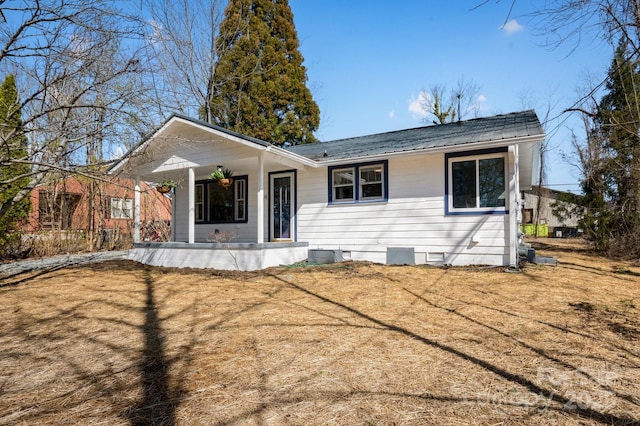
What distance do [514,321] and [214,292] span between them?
4.58 meters

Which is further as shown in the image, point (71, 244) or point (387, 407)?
point (71, 244)

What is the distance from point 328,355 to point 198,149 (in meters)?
8.11

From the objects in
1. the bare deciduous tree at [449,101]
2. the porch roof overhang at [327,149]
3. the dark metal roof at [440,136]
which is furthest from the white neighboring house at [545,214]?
the porch roof overhang at [327,149]

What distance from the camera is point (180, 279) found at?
7695 millimetres

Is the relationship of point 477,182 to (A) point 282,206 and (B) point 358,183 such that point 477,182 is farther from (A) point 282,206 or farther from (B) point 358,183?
(A) point 282,206

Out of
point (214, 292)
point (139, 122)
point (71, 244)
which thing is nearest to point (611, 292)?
point (214, 292)

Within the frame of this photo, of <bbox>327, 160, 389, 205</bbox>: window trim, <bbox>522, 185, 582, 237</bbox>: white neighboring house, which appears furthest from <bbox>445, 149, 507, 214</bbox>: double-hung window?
<bbox>522, 185, 582, 237</bbox>: white neighboring house

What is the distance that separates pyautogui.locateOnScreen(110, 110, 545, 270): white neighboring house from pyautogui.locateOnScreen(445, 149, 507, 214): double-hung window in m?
0.02

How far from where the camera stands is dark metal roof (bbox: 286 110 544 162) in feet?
25.9

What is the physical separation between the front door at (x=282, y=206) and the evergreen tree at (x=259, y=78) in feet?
37.4

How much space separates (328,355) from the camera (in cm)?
317

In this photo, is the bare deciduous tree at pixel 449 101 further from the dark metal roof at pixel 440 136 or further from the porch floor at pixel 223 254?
the porch floor at pixel 223 254

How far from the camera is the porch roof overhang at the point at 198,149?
874 centimetres

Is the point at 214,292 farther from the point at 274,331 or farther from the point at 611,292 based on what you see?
the point at 611,292
